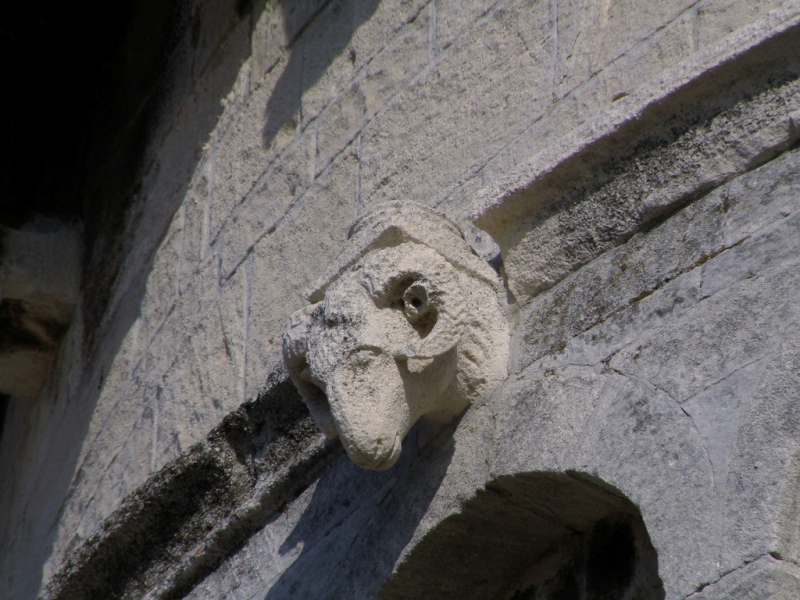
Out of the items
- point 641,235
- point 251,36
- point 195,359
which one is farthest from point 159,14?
point 641,235

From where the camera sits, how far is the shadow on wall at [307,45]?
138 inches

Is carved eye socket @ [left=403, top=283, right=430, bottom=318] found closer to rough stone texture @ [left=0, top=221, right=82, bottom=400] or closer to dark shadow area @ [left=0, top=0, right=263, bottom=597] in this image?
dark shadow area @ [left=0, top=0, right=263, bottom=597]

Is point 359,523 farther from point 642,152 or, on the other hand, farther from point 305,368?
point 642,152

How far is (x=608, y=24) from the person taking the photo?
253 cm

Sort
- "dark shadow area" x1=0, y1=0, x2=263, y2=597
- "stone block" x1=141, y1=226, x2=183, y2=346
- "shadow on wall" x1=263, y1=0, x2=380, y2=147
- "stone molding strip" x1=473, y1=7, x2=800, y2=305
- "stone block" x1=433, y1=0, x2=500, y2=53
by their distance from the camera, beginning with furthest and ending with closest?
"dark shadow area" x1=0, y1=0, x2=263, y2=597 → "stone block" x1=141, y1=226, x2=183, y2=346 → "shadow on wall" x1=263, y1=0, x2=380, y2=147 → "stone block" x1=433, y1=0, x2=500, y2=53 → "stone molding strip" x1=473, y1=7, x2=800, y2=305

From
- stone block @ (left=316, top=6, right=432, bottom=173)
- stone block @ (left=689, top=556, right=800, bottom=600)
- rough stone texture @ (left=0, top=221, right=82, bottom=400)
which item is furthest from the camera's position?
rough stone texture @ (left=0, top=221, right=82, bottom=400)

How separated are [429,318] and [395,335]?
93mm

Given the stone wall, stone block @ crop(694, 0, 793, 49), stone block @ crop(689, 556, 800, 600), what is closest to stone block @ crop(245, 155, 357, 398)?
the stone wall

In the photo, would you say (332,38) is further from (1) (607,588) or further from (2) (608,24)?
(1) (607,588)

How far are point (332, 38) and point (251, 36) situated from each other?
1.97 ft

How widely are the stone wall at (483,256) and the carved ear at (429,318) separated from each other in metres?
0.16

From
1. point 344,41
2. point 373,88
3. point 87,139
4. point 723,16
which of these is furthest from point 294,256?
point 87,139

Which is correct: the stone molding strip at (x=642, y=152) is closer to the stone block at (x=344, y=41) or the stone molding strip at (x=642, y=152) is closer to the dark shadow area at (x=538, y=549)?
the dark shadow area at (x=538, y=549)

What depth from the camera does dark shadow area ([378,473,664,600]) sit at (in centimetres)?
207
